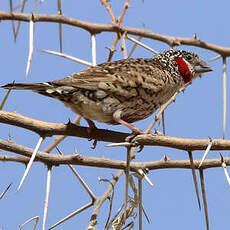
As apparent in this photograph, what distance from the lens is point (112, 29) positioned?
135 inches

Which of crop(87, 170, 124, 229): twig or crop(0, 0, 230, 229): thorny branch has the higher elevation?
crop(0, 0, 230, 229): thorny branch

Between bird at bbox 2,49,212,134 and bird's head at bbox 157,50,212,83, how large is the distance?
429mm

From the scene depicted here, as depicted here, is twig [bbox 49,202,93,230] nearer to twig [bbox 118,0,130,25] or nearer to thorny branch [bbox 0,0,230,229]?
thorny branch [bbox 0,0,230,229]

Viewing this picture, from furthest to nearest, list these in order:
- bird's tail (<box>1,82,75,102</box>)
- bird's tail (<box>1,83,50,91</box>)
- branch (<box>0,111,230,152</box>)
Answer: bird's tail (<box>1,82,75,102</box>) → bird's tail (<box>1,83,50,91</box>) → branch (<box>0,111,230,152</box>)

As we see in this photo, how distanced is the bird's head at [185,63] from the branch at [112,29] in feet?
3.51

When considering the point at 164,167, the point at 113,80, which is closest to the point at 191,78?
the point at 113,80

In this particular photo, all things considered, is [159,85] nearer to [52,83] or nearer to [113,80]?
[113,80]

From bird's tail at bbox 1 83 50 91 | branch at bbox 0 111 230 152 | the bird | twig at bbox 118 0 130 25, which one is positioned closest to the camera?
branch at bbox 0 111 230 152

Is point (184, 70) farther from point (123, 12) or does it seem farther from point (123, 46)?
point (123, 46)

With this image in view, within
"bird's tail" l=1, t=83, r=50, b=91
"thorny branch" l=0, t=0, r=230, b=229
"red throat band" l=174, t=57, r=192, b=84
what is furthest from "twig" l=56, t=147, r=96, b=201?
"red throat band" l=174, t=57, r=192, b=84

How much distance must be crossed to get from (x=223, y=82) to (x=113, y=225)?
1.07m

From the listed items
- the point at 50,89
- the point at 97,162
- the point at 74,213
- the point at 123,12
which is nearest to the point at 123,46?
the point at 123,12

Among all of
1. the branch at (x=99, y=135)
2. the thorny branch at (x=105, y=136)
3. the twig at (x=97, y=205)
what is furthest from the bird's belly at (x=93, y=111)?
the twig at (x=97, y=205)

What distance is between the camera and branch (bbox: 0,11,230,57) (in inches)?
123
